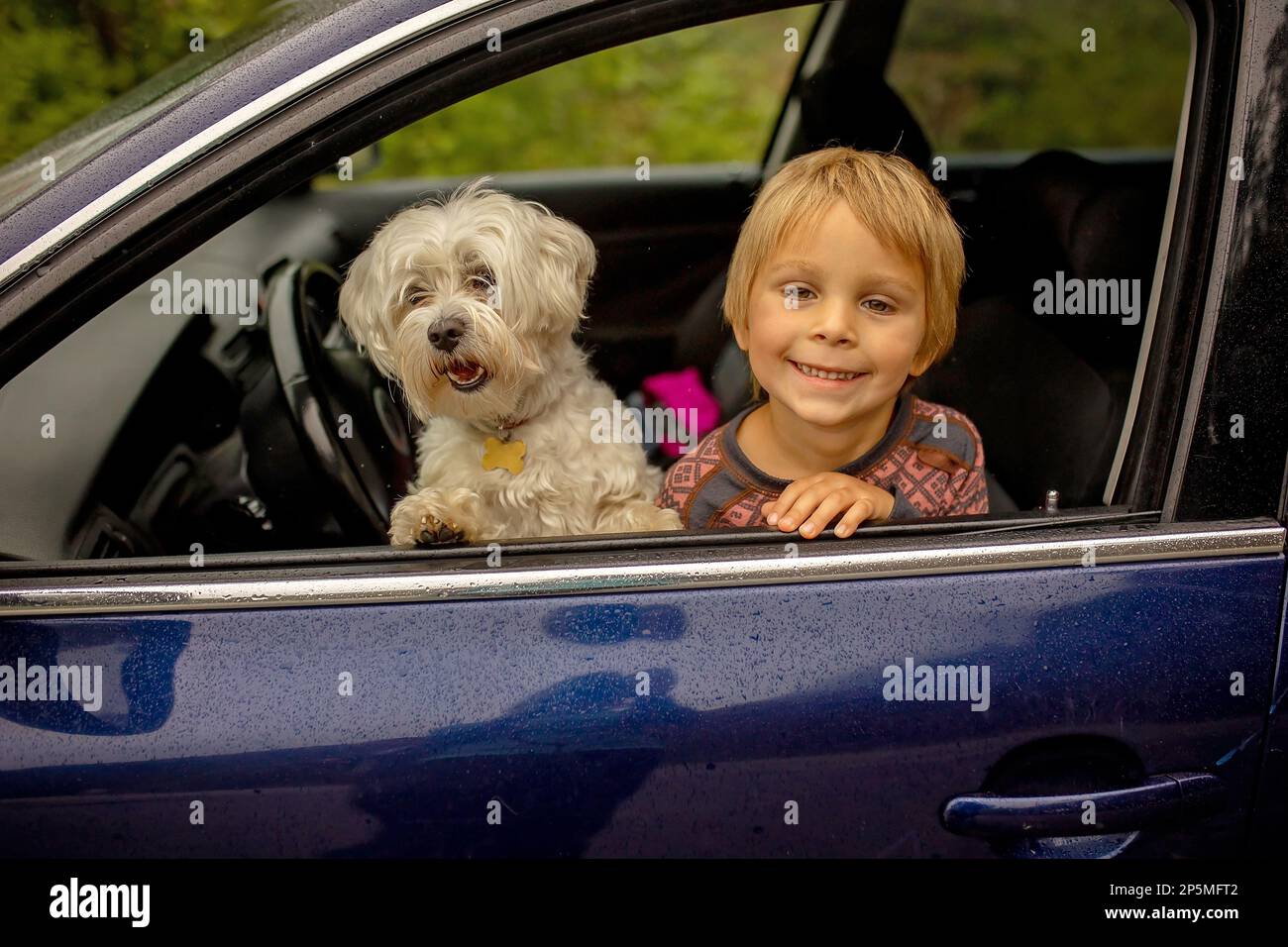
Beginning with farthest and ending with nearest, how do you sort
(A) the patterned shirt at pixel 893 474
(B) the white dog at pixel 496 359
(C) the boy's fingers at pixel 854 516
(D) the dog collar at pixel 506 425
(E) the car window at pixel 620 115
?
(E) the car window at pixel 620 115
(D) the dog collar at pixel 506 425
(B) the white dog at pixel 496 359
(A) the patterned shirt at pixel 893 474
(C) the boy's fingers at pixel 854 516

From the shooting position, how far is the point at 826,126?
10.0ft

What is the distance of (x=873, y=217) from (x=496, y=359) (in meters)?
0.67

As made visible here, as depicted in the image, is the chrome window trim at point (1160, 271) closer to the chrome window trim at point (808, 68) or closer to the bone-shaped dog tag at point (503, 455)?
the bone-shaped dog tag at point (503, 455)

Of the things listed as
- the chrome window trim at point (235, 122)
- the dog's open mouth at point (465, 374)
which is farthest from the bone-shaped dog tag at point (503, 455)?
the chrome window trim at point (235, 122)

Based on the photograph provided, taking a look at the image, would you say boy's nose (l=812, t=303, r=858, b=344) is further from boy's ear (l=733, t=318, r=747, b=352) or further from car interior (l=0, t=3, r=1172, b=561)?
car interior (l=0, t=3, r=1172, b=561)

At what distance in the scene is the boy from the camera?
6.34 feet

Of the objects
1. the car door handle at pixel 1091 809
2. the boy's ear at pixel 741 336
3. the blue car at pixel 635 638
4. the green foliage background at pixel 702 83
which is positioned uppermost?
the green foliage background at pixel 702 83

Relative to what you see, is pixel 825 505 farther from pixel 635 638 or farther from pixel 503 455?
pixel 503 455

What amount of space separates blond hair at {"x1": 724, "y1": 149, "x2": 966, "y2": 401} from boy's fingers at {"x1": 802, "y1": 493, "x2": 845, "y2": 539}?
0.43 meters

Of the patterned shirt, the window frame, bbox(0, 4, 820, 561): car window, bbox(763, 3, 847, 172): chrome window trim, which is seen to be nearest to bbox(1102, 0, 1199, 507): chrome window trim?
the window frame

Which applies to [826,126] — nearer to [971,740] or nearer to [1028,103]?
[971,740]

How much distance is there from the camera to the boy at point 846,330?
6.34 ft

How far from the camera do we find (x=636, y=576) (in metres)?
1.60

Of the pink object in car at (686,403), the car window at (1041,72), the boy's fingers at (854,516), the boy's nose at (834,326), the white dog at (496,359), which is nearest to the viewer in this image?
the boy's fingers at (854,516)
